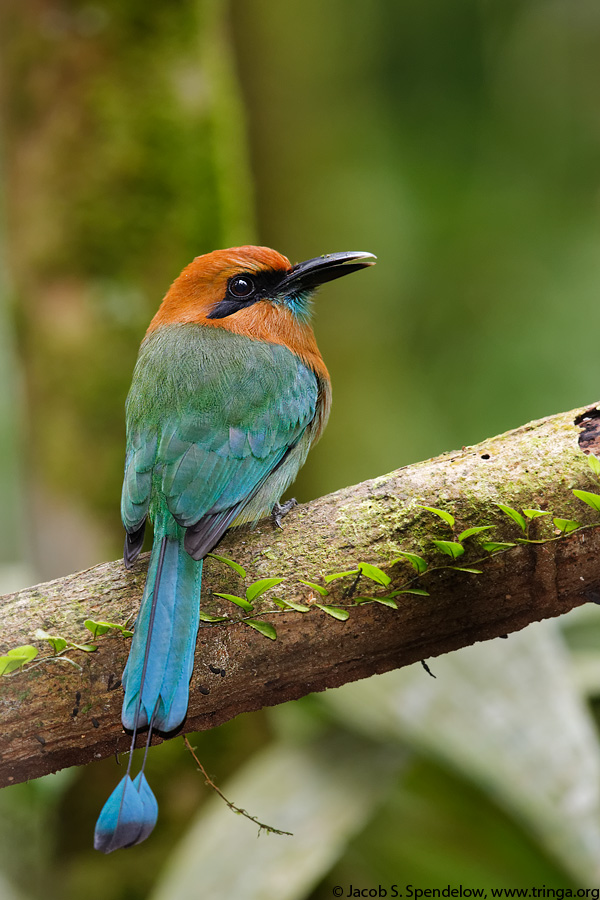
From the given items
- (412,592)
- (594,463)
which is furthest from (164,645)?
(594,463)

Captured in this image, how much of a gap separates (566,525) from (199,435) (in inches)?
39.7

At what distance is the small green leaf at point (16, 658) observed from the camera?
1803 mm

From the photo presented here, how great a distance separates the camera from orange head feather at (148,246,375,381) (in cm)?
285

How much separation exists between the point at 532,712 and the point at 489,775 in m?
0.23

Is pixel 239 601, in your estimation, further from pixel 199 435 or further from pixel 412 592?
pixel 199 435

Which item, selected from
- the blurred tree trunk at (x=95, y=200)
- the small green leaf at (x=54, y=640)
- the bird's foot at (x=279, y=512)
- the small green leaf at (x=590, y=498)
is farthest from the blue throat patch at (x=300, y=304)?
the small green leaf at (x=54, y=640)

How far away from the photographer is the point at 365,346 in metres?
5.95

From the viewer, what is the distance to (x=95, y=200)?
383 centimetres

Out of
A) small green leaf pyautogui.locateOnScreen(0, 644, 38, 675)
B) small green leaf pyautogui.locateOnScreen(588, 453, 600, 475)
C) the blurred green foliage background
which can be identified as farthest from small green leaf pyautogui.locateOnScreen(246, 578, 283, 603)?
the blurred green foliage background

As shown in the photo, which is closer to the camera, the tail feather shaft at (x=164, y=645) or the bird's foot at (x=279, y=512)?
the tail feather shaft at (x=164, y=645)

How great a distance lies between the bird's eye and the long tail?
112 cm

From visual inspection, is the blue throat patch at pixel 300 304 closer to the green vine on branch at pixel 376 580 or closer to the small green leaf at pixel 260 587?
the green vine on branch at pixel 376 580

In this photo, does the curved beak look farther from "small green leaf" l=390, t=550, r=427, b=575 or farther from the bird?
"small green leaf" l=390, t=550, r=427, b=575

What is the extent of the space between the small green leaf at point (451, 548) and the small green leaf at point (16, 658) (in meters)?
0.89
